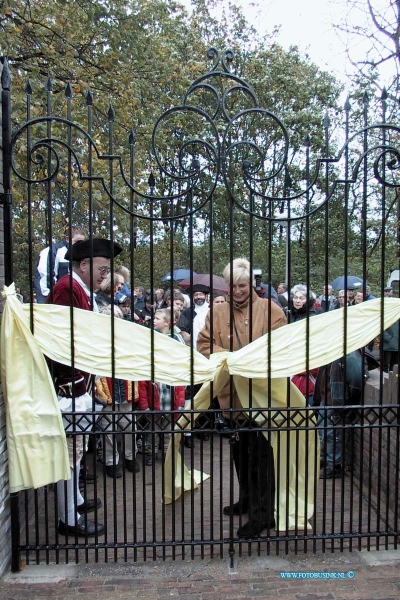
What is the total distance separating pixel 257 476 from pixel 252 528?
38cm

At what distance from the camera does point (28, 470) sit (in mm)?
3438

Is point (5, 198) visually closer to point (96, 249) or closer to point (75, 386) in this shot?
point (96, 249)

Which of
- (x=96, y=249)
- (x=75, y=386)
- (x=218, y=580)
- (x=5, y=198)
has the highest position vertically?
(x=5, y=198)

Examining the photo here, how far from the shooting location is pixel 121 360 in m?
3.63

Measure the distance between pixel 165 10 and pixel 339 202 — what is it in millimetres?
7939

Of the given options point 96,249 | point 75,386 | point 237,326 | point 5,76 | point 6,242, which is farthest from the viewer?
point 237,326

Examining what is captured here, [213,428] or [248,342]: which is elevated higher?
[248,342]

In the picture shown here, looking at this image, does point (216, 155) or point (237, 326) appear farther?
point (237, 326)

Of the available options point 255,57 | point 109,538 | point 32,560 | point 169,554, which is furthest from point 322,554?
point 255,57

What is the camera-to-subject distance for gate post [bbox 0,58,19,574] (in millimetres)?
3521

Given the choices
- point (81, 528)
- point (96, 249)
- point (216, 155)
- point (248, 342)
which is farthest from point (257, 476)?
point (216, 155)

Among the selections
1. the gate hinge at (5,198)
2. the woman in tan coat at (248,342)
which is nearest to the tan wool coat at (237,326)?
the woman in tan coat at (248,342)

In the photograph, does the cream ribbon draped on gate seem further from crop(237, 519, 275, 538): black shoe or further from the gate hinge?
the gate hinge

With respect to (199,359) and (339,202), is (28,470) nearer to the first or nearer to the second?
(199,359)
